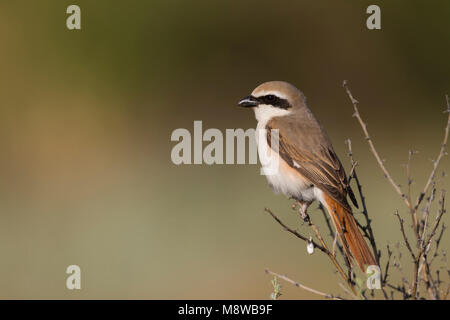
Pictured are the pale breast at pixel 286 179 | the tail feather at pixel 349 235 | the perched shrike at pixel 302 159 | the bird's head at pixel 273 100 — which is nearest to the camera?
the tail feather at pixel 349 235

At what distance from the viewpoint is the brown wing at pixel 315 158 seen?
142 inches

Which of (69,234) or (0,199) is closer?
(69,234)

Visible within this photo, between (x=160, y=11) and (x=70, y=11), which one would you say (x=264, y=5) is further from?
(x=70, y=11)

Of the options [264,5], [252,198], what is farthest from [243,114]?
[252,198]

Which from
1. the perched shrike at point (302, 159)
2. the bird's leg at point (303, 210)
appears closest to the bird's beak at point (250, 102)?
the perched shrike at point (302, 159)

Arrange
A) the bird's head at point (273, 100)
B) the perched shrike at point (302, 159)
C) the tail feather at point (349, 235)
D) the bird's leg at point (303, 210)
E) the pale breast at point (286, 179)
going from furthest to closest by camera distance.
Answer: the bird's head at point (273, 100) < the pale breast at point (286, 179) < the bird's leg at point (303, 210) < the perched shrike at point (302, 159) < the tail feather at point (349, 235)

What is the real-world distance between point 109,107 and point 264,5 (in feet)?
9.96

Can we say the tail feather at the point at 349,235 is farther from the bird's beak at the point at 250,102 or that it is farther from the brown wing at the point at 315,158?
the bird's beak at the point at 250,102

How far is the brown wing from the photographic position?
11.9 feet

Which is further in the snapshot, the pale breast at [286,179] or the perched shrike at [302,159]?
the pale breast at [286,179]

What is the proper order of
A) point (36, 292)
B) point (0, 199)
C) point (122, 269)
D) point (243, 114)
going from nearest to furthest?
point (36, 292)
point (122, 269)
point (0, 199)
point (243, 114)

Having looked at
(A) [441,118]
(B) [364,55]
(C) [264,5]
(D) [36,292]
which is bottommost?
(D) [36,292]

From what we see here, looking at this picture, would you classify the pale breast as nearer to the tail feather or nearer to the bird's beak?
the tail feather

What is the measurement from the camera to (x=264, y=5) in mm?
11250
